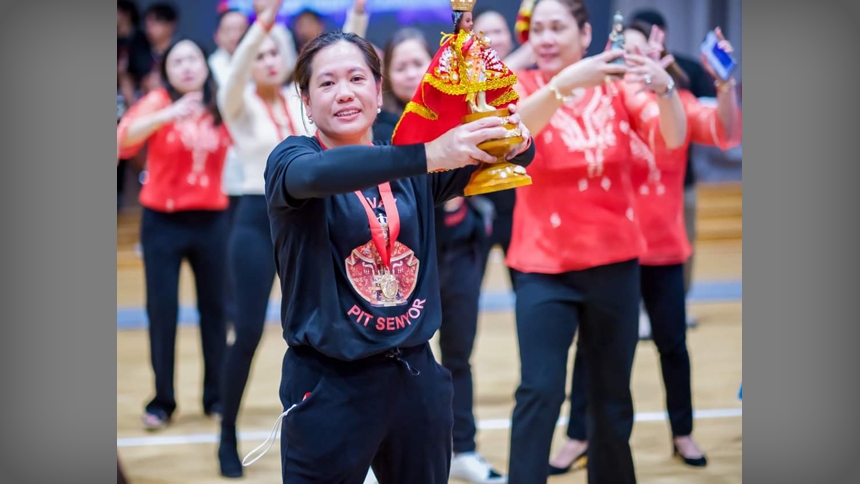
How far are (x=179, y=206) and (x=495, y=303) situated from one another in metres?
4.24

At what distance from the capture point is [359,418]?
91.7 inches

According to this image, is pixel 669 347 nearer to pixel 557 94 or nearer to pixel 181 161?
pixel 557 94

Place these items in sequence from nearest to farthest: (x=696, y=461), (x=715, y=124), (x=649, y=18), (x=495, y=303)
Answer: (x=715, y=124) → (x=696, y=461) → (x=649, y=18) → (x=495, y=303)

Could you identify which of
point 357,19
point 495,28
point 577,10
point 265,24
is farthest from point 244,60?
point 577,10

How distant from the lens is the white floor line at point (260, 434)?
4840 mm

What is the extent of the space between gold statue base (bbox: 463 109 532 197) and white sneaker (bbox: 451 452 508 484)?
216cm

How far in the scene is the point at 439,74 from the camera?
7.24ft

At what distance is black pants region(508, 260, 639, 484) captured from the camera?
324 cm

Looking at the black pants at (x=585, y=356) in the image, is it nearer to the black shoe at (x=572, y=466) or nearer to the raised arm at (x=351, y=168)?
the black shoe at (x=572, y=466)

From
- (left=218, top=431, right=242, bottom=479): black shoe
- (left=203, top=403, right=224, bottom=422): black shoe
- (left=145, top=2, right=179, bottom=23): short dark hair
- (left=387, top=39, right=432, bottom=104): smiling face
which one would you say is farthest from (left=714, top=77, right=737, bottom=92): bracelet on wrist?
(left=145, top=2, right=179, bottom=23): short dark hair

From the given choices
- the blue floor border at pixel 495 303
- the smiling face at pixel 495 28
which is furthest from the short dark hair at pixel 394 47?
the blue floor border at pixel 495 303

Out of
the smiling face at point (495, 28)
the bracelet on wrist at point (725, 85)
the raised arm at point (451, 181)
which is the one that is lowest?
the raised arm at point (451, 181)

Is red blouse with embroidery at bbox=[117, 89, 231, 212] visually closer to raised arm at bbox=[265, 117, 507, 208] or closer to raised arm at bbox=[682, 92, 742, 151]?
raised arm at bbox=[682, 92, 742, 151]

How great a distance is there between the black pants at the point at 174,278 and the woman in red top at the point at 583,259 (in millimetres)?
2135
